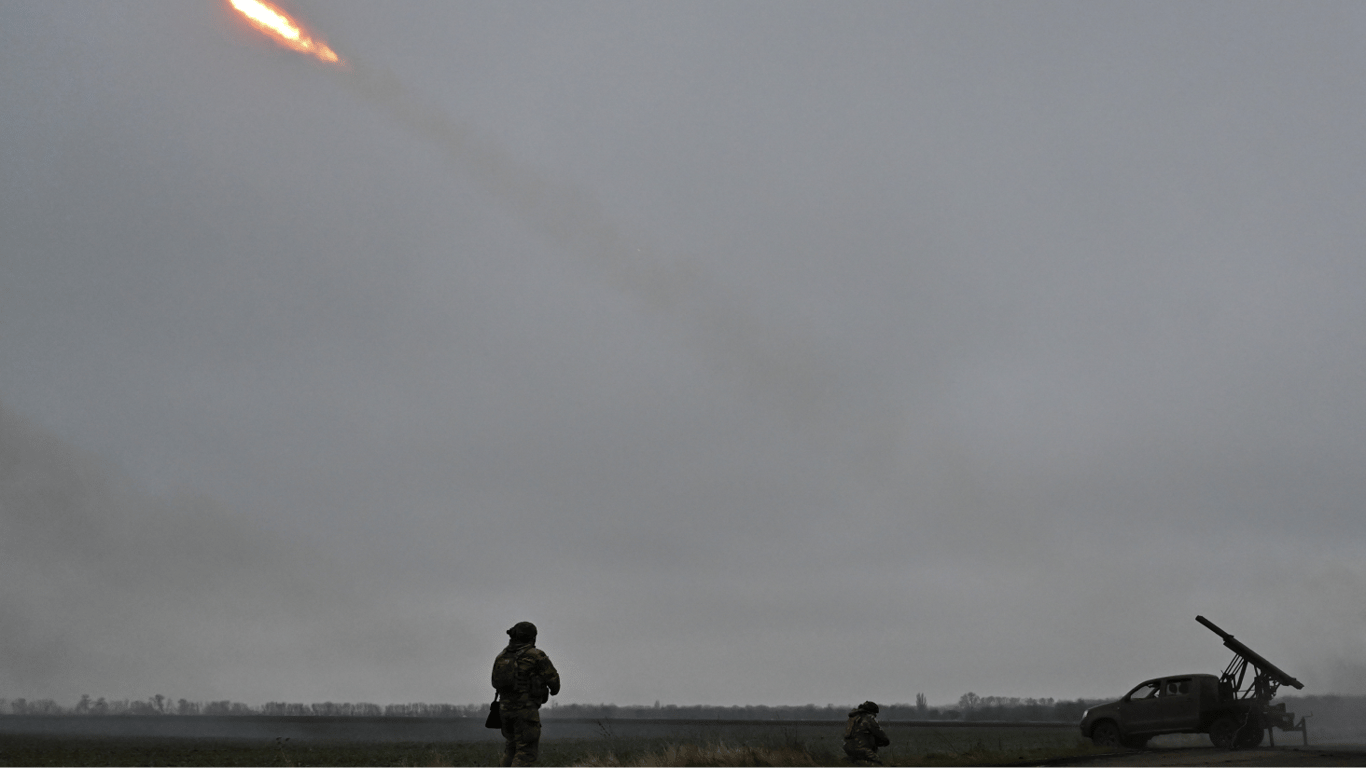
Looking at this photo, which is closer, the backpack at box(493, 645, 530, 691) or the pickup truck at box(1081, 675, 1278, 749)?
the backpack at box(493, 645, 530, 691)

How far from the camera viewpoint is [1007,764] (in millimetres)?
19156

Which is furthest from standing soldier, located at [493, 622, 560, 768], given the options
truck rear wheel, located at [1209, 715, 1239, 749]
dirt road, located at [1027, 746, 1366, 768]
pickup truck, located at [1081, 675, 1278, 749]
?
truck rear wheel, located at [1209, 715, 1239, 749]

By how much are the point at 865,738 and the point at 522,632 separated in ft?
22.5

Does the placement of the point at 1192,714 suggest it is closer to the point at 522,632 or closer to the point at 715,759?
the point at 715,759

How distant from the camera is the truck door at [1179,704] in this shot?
2448 cm

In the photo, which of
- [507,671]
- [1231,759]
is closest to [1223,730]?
[1231,759]

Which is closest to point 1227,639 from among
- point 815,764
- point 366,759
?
point 815,764

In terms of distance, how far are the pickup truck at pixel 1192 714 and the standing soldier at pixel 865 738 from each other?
1186 cm

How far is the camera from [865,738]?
17.3 metres

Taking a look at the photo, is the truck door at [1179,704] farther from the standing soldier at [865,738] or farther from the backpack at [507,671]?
the backpack at [507,671]

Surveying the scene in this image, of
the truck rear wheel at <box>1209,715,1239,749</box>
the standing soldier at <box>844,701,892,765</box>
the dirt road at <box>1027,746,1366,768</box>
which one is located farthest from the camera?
the truck rear wheel at <box>1209,715,1239,749</box>

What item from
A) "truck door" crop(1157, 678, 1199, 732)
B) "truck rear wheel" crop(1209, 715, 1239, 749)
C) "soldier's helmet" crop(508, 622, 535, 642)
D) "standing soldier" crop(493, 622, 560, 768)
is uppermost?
"soldier's helmet" crop(508, 622, 535, 642)

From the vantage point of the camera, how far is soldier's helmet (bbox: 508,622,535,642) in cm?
1512

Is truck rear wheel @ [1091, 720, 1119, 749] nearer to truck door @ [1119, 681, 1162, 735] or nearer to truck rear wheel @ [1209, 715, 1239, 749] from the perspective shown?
truck door @ [1119, 681, 1162, 735]
